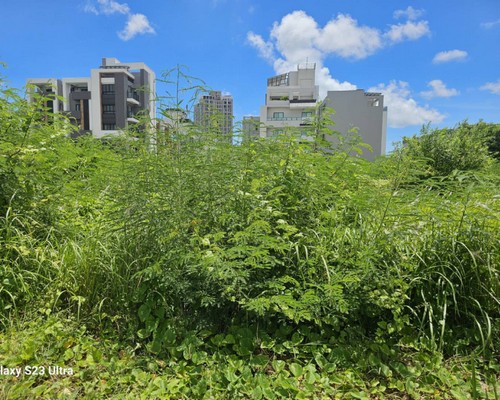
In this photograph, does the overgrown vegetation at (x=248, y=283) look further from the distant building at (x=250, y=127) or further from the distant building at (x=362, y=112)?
the distant building at (x=362, y=112)

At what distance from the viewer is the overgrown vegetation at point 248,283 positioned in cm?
160

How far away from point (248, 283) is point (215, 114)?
4.46 ft

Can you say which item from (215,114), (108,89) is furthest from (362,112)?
(215,114)

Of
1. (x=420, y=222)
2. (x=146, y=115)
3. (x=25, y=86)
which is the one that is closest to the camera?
(x=420, y=222)

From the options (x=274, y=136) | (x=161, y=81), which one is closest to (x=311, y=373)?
(x=274, y=136)

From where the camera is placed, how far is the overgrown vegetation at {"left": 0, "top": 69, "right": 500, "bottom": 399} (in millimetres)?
1604

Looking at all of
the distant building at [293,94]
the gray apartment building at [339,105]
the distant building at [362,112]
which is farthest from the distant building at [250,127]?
the distant building at [293,94]

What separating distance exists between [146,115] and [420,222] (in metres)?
2.20

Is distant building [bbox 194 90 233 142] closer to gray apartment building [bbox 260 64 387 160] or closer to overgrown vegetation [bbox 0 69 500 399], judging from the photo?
overgrown vegetation [bbox 0 69 500 399]

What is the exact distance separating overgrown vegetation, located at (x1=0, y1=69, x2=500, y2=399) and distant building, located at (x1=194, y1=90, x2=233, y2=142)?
0.51 feet

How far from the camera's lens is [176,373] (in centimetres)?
164

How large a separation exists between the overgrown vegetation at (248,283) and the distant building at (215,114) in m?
0.16

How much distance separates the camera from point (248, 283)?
175 centimetres

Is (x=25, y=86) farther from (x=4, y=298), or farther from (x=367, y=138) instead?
(x=367, y=138)
